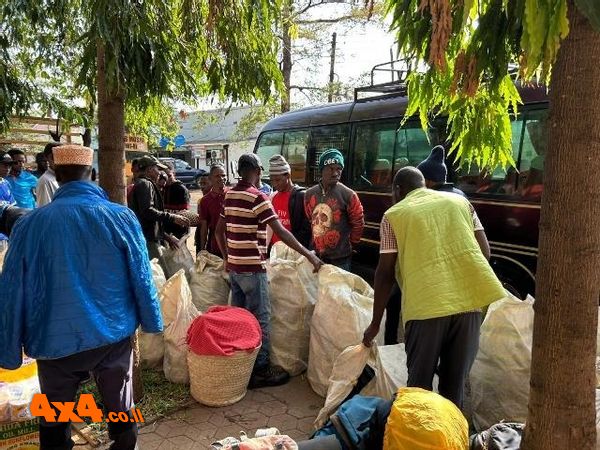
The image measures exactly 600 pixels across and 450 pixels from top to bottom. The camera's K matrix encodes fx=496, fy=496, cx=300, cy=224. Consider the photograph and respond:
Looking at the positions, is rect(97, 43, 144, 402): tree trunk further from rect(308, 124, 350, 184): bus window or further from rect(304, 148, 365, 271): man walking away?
rect(308, 124, 350, 184): bus window

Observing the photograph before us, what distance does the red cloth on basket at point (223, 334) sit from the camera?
10.3ft

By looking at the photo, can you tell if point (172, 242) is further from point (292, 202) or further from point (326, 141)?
point (326, 141)

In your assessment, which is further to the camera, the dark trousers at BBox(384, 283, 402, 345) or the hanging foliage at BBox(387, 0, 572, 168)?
the dark trousers at BBox(384, 283, 402, 345)

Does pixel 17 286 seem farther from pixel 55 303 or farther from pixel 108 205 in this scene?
pixel 108 205

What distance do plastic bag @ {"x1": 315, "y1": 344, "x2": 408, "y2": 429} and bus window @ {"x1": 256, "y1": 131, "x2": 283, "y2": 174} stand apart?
5683 millimetres

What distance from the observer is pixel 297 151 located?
7656mm

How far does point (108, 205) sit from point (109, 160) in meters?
1.02

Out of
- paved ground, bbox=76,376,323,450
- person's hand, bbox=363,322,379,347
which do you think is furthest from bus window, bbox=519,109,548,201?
paved ground, bbox=76,376,323,450

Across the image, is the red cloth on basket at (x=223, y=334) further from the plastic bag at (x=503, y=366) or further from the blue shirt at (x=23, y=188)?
the blue shirt at (x=23, y=188)

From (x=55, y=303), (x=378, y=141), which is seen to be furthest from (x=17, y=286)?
(x=378, y=141)

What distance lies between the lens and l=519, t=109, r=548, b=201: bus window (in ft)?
14.3

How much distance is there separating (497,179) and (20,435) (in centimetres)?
420

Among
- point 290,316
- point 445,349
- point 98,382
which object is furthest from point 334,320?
point 98,382

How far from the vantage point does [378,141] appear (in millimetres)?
6098
